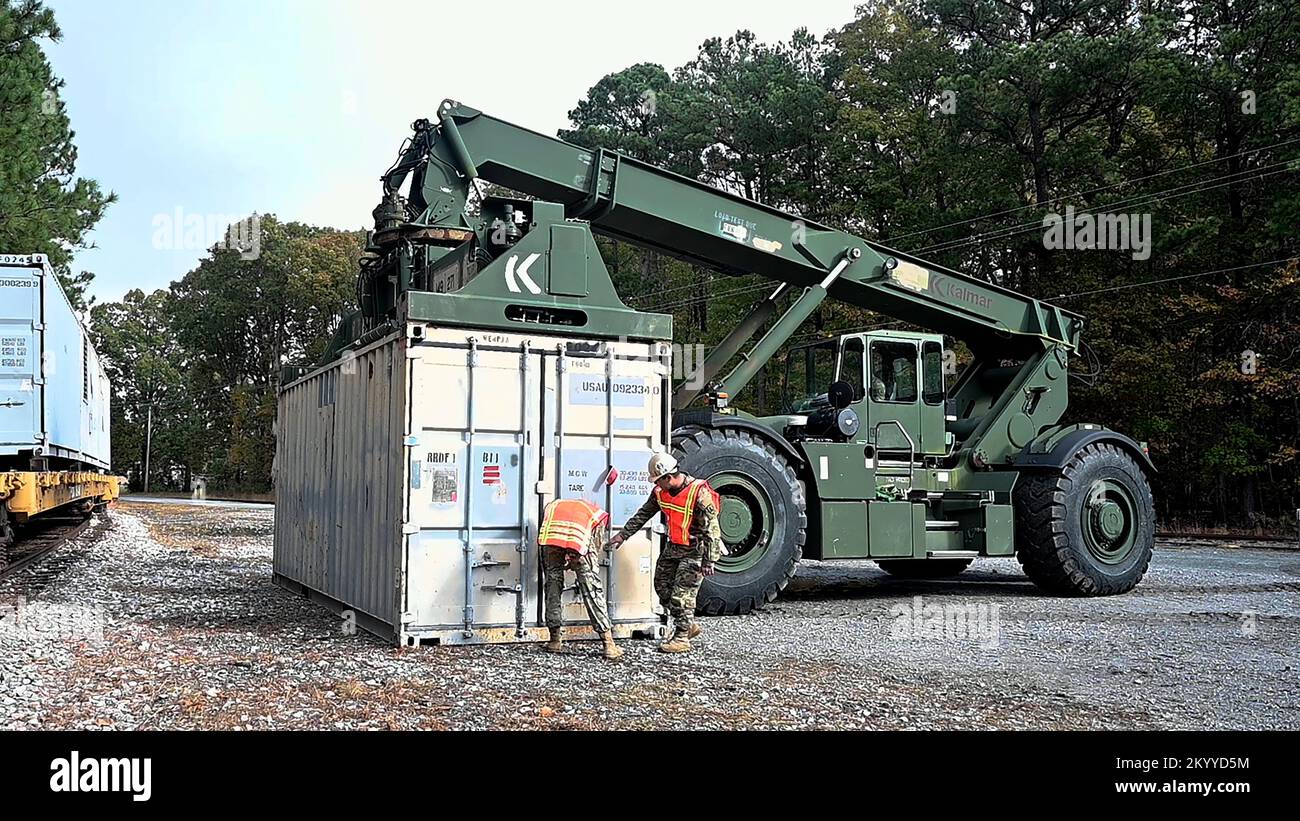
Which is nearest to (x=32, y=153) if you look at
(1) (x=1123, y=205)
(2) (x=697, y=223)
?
(2) (x=697, y=223)

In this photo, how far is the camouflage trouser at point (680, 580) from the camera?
9188 millimetres

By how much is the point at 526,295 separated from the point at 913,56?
32959 mm

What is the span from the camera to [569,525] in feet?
29.5

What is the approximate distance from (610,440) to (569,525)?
106cm

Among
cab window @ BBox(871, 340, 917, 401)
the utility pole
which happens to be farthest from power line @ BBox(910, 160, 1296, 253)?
the utility pole

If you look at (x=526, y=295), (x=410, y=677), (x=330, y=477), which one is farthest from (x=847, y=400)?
(x=410, y=677)

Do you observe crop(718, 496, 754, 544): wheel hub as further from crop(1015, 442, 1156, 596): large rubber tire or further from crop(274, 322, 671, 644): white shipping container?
crop(1015, 442, 1156, 596): large rubber tire

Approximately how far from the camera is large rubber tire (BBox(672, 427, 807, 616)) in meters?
11.3

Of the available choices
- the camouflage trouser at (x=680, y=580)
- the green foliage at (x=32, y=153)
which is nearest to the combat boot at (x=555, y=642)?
the camouflage trouser at (x=680, y=580)

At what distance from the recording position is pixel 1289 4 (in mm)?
27984

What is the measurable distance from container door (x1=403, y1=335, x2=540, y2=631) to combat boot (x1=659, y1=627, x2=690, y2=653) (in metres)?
1.17

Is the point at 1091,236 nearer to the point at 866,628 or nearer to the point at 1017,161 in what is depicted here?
the point at 1017,161

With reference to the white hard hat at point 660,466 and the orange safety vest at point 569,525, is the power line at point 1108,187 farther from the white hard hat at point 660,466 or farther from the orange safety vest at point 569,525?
the orange safety vest at point 569,525

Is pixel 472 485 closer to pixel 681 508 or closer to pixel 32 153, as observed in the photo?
pixel 681 508
